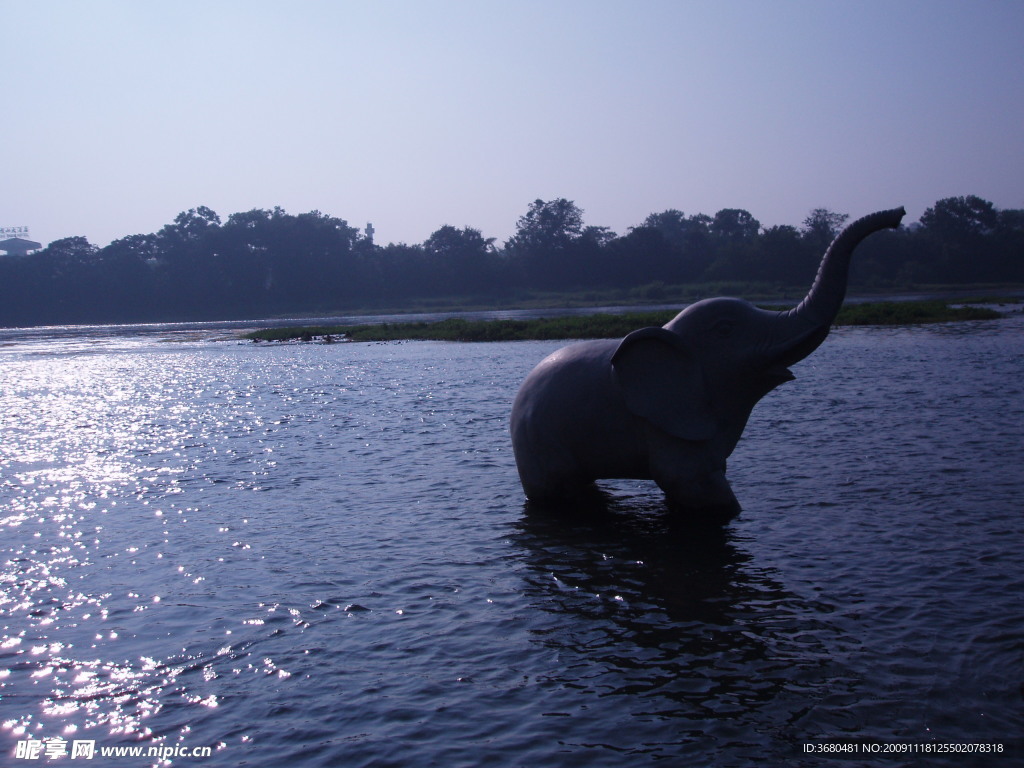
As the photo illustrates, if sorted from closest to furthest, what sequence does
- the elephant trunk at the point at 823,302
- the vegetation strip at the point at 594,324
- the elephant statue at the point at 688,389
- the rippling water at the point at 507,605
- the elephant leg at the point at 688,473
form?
1. the rippling water at the point at 507,605
2. the elephant trunk at the point at 823,302
3. the elephant statue at the point at 688,389
4. the elephant leg at the point at 688,473
5. the vegetation strip at the point at 594,324

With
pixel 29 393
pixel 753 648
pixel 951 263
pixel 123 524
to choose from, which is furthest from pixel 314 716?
pixel 951 263

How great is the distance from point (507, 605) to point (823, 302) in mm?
3714

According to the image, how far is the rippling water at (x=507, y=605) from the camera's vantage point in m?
Answer: 5.32

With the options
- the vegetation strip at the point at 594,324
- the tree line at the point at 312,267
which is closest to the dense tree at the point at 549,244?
the tree line at the point at 312,267

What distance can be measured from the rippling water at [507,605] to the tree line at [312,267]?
9173 centimetres

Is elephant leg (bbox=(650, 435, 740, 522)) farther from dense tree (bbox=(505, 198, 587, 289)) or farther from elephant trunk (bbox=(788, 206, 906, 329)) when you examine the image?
dense tree (bbox=(505, 198, 587, 289))

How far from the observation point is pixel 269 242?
396 feet

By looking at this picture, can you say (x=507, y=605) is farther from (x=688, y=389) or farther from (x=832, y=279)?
(x=832, y=279)

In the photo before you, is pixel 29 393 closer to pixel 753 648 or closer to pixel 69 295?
pixel 753 648

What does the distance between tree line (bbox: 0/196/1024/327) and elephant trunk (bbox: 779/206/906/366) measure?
94.5 metres

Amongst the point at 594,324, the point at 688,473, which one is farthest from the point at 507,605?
the point at 594,324

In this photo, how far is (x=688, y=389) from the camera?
8406 mm

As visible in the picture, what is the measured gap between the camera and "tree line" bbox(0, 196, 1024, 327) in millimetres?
109438

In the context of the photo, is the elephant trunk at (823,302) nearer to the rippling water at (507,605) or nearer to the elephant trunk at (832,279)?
the elephant trunk at (832,279)
